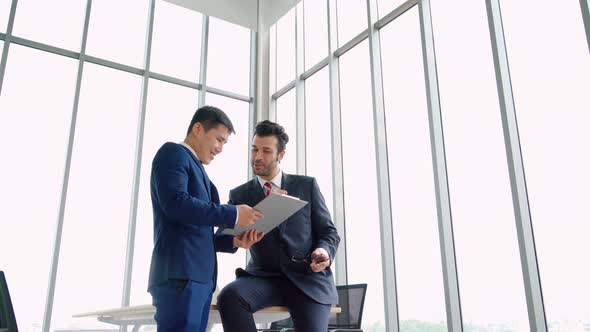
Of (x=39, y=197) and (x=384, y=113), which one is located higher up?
(x=384, y=113)

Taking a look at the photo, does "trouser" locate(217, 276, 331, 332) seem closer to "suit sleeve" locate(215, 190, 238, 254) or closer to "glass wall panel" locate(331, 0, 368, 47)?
"suit sleeve" locate(215, 190, 238, 254)

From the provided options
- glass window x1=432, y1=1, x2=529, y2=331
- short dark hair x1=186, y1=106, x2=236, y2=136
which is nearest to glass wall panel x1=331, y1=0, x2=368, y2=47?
glass window x1=432, y1=1, x2=529, y2=331

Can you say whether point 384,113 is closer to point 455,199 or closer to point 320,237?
point 455,199

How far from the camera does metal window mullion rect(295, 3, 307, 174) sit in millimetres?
5043

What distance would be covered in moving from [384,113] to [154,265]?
2.90 meters

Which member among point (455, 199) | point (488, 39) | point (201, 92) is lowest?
point (455, 199)

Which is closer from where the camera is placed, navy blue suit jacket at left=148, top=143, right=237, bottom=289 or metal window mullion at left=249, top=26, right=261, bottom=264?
navy blue suit jacket at left=148, top=143, right=237, bottom=289

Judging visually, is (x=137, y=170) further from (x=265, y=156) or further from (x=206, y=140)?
(x=206, y=140)

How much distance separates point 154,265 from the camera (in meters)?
1.61

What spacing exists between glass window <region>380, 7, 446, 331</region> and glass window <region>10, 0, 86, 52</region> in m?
2.99

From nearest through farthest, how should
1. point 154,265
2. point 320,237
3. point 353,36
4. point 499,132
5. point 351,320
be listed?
point 154,265 < point 320,237 < point 351,320 < point 499,132 < point 353,36

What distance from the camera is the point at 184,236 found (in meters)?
1.64

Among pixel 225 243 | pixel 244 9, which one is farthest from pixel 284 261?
pixel 244 9

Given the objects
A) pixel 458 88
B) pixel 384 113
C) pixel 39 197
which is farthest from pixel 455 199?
pixel 39 197
